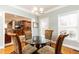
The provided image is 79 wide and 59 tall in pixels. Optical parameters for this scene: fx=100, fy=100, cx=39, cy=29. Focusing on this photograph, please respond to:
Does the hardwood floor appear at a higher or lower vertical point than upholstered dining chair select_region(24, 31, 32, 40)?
lower

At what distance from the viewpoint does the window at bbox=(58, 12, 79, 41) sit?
1801 millimetres

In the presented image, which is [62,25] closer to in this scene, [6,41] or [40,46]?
[40,46]

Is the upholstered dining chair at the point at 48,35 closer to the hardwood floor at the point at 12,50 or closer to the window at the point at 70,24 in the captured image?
the window at the point at 70,24

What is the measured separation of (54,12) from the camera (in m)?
1.88

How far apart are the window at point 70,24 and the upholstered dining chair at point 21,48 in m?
0.63

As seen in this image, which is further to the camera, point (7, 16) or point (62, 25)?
point (62, 25)

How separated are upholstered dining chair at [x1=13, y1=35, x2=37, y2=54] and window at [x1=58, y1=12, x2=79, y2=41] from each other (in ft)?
2.06

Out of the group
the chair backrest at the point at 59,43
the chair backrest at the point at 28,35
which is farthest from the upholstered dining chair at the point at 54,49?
the chair backrest at the point at 28,35

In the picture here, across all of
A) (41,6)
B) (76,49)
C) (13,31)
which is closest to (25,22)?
(13,31)

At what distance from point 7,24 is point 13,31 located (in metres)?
0.16

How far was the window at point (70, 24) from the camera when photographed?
1.80 meters

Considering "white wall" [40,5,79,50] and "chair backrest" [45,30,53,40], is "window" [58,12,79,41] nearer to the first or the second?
"white wall" [40,5,79,50]

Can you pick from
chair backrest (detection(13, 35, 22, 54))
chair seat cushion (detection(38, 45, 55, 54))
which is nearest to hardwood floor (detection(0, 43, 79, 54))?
chair backrest (detection(13, 35, 22, 54))

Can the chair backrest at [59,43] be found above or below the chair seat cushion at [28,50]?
above
